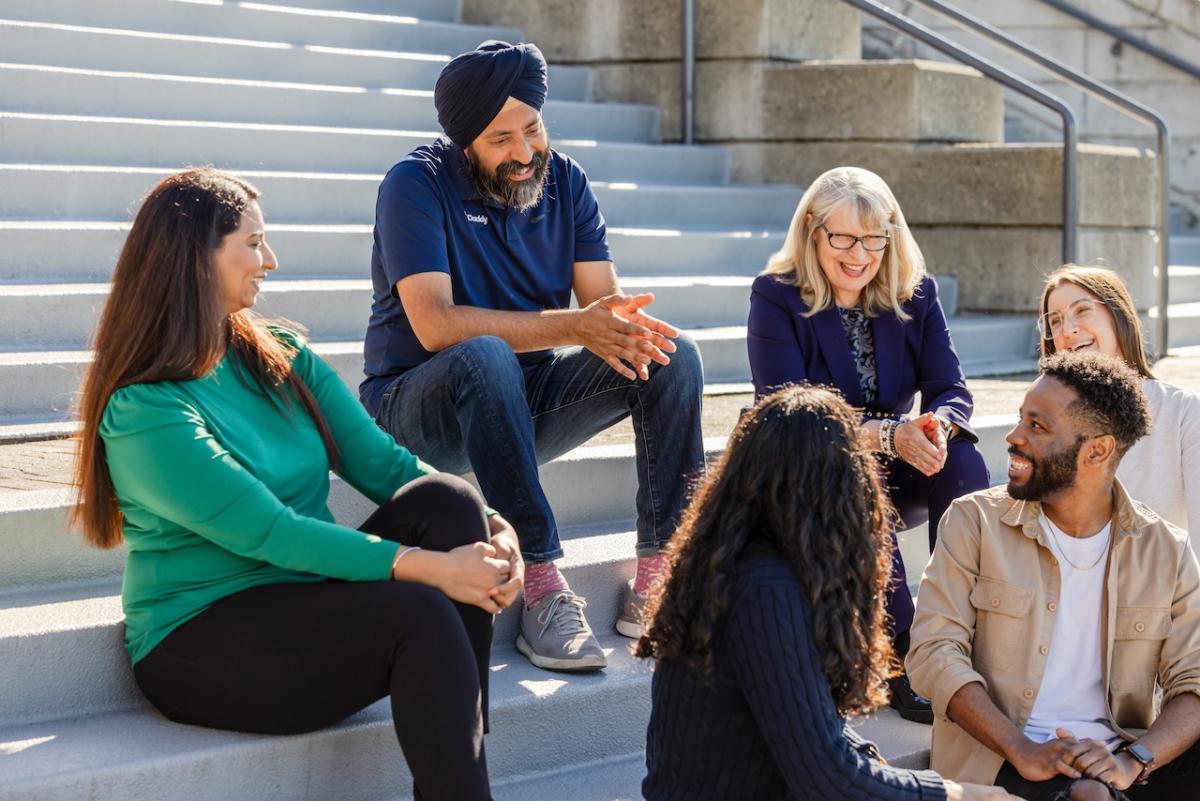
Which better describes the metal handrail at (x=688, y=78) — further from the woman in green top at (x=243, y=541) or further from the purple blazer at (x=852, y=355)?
the woman in green top at (x=243, y=541)

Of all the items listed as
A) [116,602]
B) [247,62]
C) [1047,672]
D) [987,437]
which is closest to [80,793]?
[116,602]

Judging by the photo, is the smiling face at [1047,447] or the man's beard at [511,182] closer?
the smiling face at [1047,447]

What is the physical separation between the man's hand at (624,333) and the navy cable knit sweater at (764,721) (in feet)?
3.73

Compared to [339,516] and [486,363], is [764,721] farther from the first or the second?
[339,516]

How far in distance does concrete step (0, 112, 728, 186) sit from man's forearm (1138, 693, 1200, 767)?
3.84m

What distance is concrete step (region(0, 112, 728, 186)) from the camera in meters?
5.32

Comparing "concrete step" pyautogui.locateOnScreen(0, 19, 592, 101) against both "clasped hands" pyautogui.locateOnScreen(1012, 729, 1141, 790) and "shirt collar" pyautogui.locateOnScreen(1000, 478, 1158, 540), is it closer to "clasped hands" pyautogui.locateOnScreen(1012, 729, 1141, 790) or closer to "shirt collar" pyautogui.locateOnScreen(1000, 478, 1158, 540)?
"shirt collar" pyautogui.locateOnScreen(1000, 478, 1158, 540)

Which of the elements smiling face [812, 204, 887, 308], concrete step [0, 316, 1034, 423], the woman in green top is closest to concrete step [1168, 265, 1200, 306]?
concrete step [0, 316, 1034, 423]

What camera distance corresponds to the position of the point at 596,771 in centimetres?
335

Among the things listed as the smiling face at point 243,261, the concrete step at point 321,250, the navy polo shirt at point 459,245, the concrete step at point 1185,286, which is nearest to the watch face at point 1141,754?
the navy polo shirt at point 459,245

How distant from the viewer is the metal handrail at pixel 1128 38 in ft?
30.1

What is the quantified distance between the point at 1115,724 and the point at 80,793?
6.13ft

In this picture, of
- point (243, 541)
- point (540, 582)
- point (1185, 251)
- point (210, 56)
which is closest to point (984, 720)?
point (540, 582)

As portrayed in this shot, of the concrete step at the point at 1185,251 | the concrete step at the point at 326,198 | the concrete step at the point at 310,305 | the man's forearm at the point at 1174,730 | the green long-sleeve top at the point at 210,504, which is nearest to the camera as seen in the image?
the green long-sleeve top at the point at 210,504
